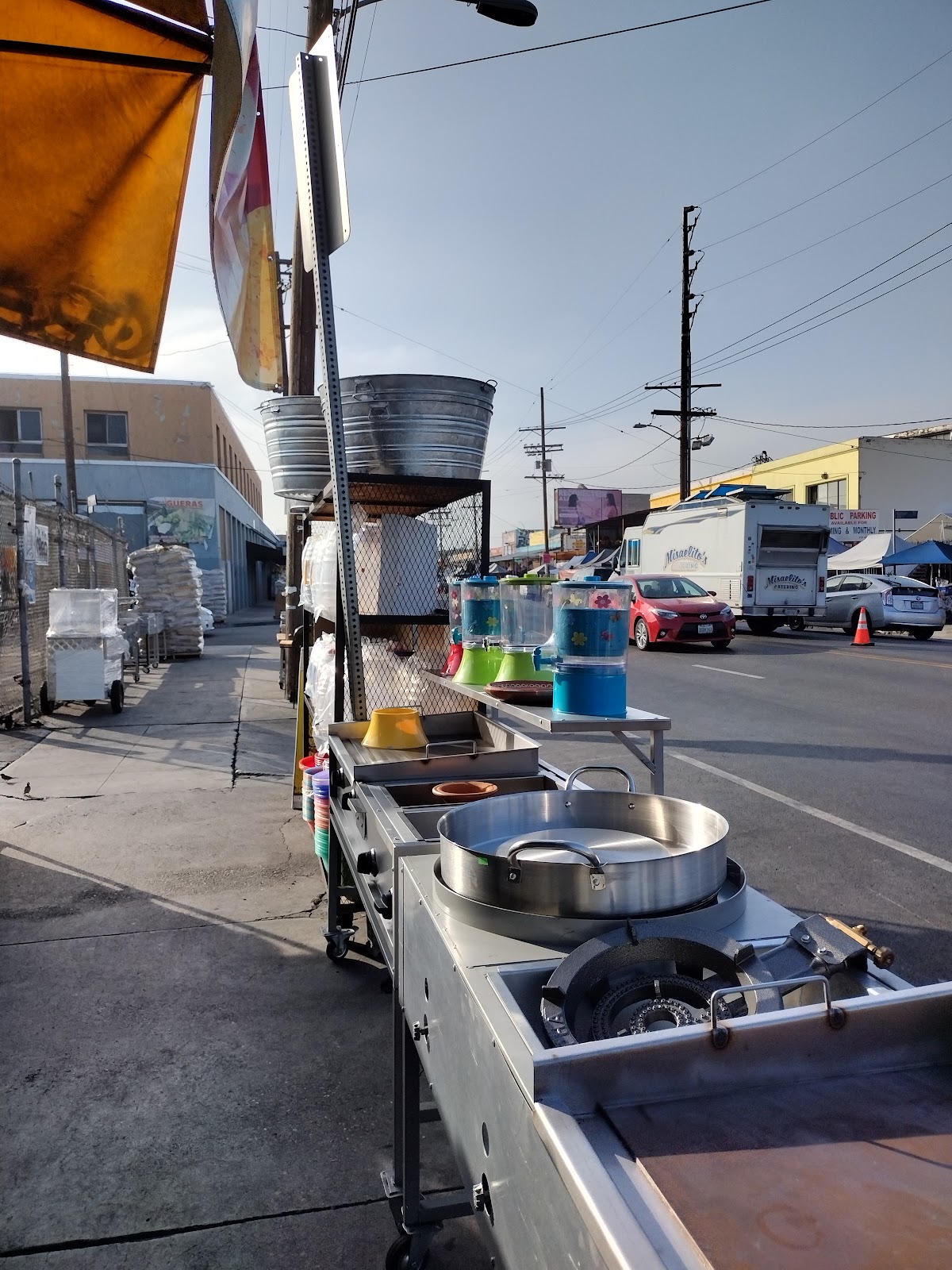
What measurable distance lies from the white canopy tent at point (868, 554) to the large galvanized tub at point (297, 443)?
27.0 meters

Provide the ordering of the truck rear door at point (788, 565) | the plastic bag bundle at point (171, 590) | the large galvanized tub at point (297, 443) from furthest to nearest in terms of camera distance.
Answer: the truck rear door at point (788, 565) → the plastic bag bundle at point (171, 590) → the large galvanized tub at point (297, 443)

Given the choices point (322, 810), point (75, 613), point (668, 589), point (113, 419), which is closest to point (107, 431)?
point (113, 419)

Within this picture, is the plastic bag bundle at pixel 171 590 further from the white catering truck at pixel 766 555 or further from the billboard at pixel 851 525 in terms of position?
the billboard at pixel 851 525

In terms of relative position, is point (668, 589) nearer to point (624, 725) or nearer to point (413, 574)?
point (413, 574)

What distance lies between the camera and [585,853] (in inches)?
62.6

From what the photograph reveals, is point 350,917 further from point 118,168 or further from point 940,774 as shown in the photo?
point 940,774

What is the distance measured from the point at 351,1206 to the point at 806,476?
4200cm

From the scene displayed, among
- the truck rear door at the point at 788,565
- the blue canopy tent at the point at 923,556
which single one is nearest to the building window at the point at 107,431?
the truck rear door at the point at 788,565

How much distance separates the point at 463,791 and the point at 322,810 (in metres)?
1.54

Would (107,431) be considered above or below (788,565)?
above

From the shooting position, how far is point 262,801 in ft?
21.9

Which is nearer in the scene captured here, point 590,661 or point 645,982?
point 645,982

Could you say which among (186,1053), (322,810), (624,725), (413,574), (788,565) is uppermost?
(788,565)

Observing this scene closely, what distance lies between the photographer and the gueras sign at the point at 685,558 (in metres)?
22.5
